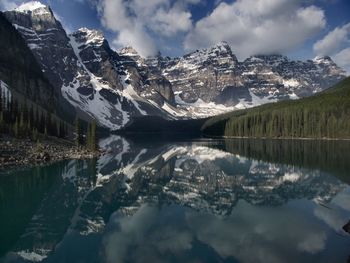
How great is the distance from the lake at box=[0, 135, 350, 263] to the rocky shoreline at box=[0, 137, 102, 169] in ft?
26.9

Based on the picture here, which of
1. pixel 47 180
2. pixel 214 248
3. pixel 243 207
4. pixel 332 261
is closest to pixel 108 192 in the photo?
pixel 47 180

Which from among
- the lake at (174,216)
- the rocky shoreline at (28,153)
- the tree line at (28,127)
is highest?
the tree line at (28,127)

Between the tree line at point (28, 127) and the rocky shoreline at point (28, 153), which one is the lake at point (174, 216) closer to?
the rocky shoreline at point (28, 153)

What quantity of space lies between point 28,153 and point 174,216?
2333 inches

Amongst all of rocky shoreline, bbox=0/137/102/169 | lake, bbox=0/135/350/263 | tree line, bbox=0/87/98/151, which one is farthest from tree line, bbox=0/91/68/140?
lake, bbox=0/135/350/263

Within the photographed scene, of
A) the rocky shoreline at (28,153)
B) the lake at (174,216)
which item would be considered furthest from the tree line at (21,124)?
the lake at (174,216)

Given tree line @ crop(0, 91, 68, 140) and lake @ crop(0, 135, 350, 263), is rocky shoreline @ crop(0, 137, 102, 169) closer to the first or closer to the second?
tree line @ crop(0, 91, 68, 140)

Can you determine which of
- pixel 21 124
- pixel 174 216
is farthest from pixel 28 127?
pixel 174 216

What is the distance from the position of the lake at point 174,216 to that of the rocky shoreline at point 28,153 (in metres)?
8.21

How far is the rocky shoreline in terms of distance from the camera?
79.7m

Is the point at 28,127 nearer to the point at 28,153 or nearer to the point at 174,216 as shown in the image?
the point at 28,153

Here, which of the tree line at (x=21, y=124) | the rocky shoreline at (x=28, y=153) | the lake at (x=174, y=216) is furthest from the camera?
the tree line at (x=21, y=124)

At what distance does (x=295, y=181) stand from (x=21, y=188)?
41405 mm

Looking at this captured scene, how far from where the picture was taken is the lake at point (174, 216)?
92.3 feet
